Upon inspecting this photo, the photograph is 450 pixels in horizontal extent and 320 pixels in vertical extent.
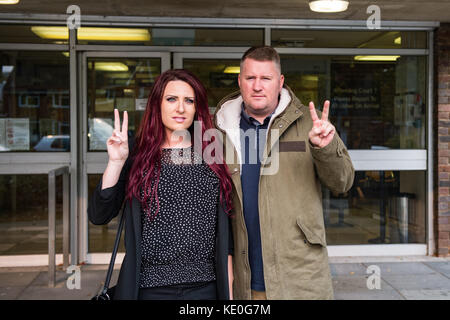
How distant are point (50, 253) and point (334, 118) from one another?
3.67 m

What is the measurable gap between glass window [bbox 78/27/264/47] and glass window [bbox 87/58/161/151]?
9.1 inches

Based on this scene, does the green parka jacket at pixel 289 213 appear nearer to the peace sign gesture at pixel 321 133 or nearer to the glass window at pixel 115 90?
the peace sign gesture at pixel 321 133

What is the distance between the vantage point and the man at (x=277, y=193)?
2340 mm

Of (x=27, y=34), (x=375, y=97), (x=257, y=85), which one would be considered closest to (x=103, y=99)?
(x=27, y=34)

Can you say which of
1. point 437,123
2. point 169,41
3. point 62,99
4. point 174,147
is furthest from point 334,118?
point 174,147

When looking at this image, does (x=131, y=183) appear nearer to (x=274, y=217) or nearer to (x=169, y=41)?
(x=274, y=217)

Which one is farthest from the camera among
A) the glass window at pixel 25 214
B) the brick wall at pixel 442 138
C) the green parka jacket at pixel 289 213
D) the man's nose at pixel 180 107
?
the brick wall at pixel 442 138

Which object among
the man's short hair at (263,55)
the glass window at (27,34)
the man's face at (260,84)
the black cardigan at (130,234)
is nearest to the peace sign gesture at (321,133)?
the man's face at (260,84)

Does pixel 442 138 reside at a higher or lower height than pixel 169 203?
higher

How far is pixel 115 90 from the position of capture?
5898 millimetres

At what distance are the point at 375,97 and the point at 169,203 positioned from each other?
4658 millimetres

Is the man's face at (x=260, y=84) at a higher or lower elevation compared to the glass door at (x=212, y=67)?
lower

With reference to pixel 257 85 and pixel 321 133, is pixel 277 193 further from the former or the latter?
pixel 257 85

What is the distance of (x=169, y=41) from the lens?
5.85m
